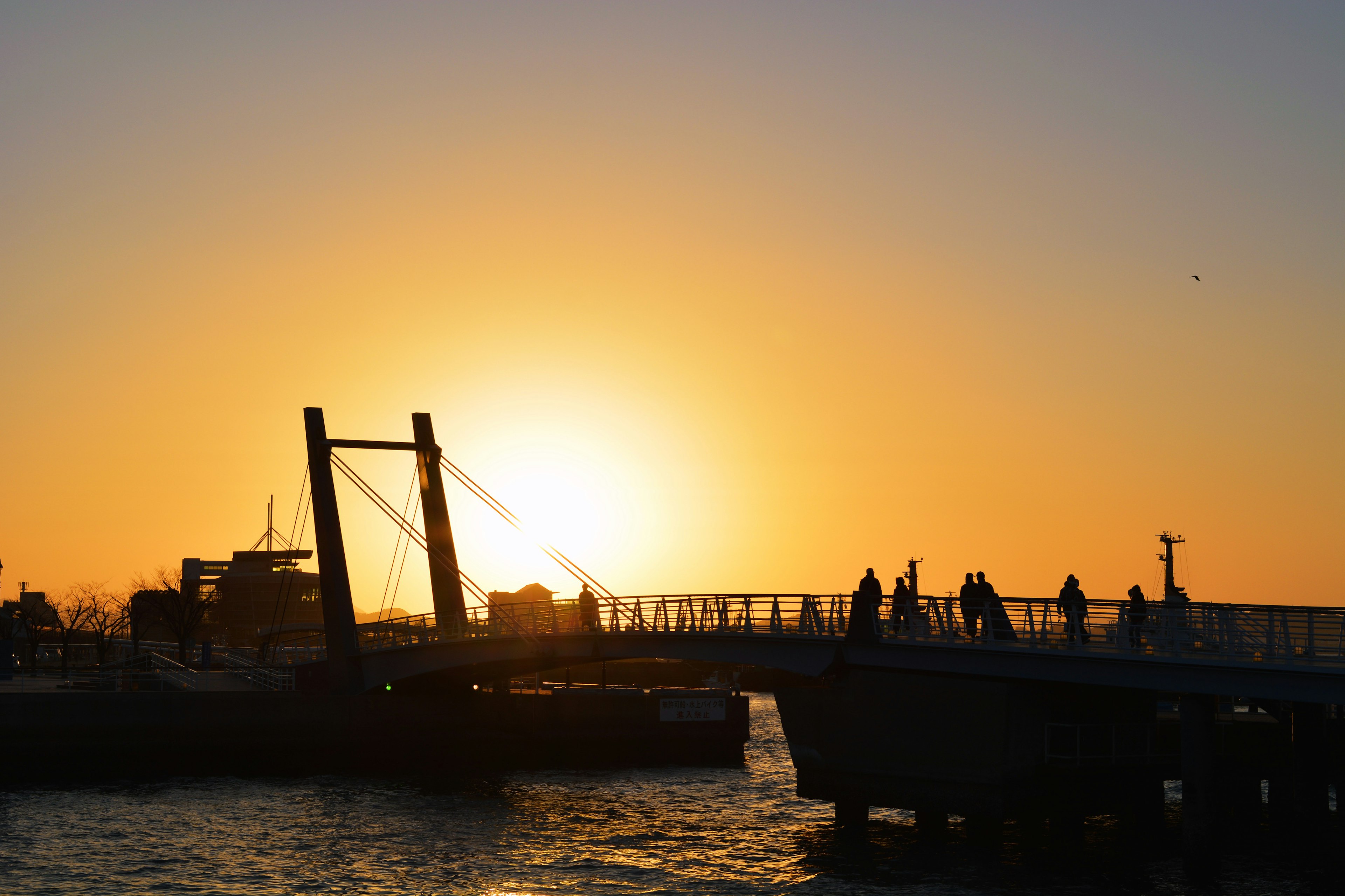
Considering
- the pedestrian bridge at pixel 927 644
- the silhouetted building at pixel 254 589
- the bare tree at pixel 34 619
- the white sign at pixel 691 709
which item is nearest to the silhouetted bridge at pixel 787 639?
the pedestrian bridge at pixel 927 644

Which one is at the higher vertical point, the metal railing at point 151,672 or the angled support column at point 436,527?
the angled support column at point 436,527

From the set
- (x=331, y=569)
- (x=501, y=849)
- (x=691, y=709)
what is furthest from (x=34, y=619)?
(x=501, y=849)

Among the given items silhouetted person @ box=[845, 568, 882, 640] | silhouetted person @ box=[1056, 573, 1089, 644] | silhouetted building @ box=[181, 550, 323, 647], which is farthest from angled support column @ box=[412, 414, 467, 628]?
silhouetted building @ box=[181, 550, 323, 647]

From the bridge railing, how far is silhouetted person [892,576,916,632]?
0.04 meters

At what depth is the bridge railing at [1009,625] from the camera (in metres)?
25.4

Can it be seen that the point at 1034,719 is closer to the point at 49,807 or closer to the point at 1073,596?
the point at 1073,596

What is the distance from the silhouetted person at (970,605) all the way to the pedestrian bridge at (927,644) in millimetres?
348

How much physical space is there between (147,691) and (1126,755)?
34.9 metres

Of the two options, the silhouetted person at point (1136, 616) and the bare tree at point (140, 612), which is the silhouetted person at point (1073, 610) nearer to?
the silhouetted person at point (1136, 616)

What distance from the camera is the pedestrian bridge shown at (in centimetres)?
2552

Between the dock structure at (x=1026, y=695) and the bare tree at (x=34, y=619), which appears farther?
the bare tree at (x=34, y=619)

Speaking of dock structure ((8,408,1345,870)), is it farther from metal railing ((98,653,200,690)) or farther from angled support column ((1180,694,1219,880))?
metal railing ((98,653,200,690))

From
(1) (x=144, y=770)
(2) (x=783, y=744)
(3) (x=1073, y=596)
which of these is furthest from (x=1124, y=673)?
(2) (x=783, y=744)

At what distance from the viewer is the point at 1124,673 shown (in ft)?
92.1
